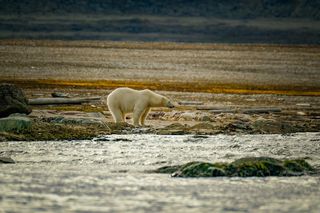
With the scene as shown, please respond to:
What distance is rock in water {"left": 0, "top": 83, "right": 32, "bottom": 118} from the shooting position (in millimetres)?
24344

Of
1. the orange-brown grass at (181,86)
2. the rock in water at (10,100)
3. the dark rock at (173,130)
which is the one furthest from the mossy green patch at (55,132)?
the orange-brown grass at (181,86)

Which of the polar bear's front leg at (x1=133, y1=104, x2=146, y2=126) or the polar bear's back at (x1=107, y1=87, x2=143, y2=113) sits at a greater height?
the polar bear's back at (x1=107, y1=87, x2=143, y2=113)

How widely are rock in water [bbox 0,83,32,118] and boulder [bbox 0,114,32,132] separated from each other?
1.12 meters

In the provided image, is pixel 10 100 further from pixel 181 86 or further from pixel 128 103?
pixel 181 86

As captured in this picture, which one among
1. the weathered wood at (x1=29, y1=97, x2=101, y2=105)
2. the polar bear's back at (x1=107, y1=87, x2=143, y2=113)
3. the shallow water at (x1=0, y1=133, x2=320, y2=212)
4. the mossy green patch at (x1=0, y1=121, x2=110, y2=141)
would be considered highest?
the weathered wood at (x1=29, y1=97, x2=101, y2=105)

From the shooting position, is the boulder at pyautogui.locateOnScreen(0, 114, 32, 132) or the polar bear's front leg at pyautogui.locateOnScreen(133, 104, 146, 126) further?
the polar bear's front leg at pyautogui.locateOnScreen(133, 104, 146, 126)

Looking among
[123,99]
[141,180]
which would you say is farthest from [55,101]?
[141,180]

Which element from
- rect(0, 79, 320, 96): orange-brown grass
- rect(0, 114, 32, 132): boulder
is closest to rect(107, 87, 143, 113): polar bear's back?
rect(0, 114, 32, 132): boulder

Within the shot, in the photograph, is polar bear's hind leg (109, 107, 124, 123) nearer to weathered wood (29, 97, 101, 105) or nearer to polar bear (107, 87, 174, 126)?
polar bear (107, 87, 174, 126)

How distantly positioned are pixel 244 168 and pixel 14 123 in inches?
259

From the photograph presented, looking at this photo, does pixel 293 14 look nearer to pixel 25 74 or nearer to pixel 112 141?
pixel 25 74

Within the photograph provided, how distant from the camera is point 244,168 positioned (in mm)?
18797

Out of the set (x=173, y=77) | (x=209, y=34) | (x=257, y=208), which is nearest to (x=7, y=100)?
(x=257, y=208)

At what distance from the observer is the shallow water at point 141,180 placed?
15852mm
